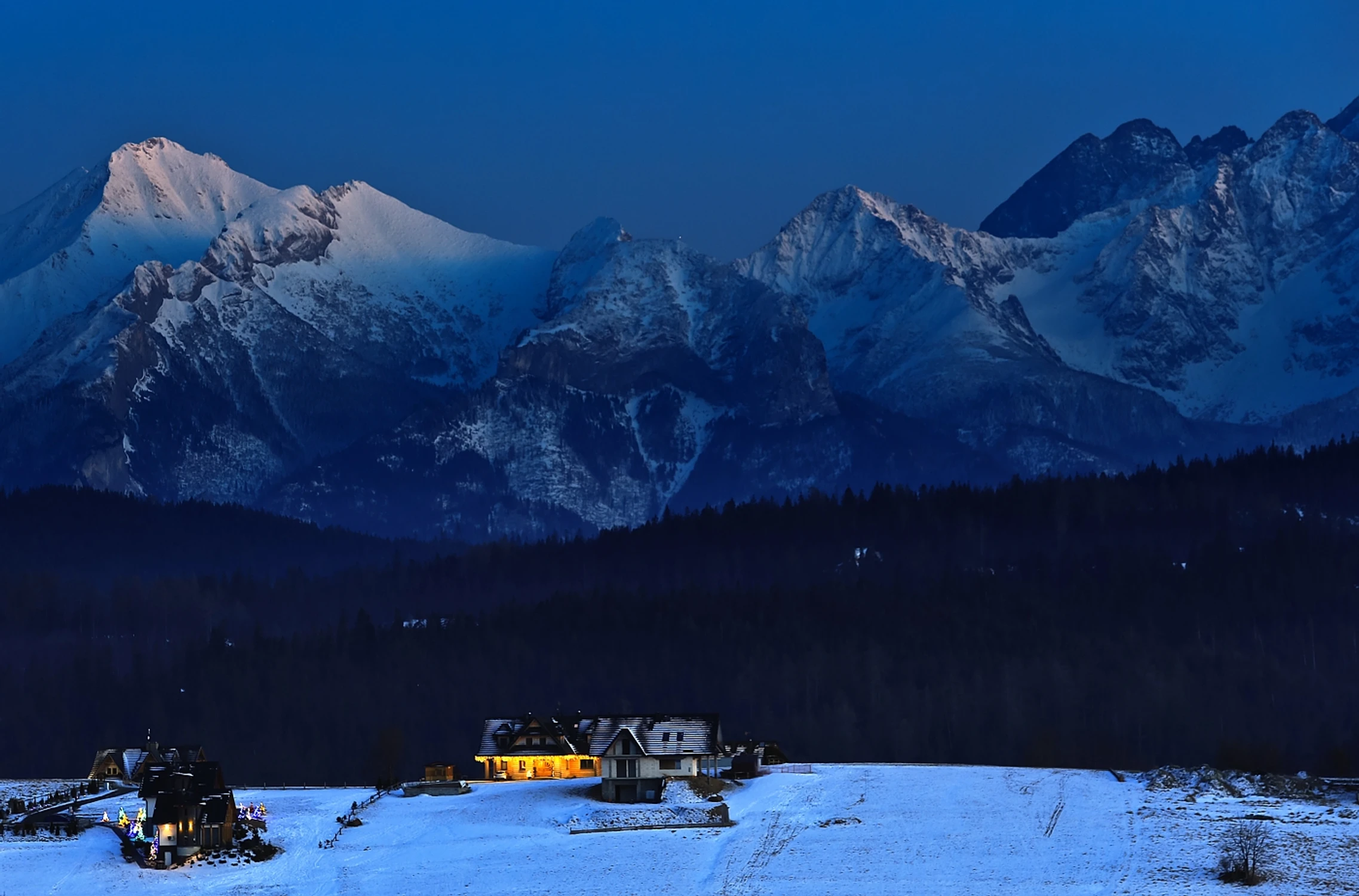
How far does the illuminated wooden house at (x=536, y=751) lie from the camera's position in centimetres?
17800

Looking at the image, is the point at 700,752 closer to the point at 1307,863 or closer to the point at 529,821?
the point at 529,821

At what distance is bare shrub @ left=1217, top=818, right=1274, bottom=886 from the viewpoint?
12375 cm

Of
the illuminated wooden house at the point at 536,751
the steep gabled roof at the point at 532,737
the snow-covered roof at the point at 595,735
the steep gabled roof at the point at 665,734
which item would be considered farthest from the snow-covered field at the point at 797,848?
the steep gabled roof at the point at 532,737

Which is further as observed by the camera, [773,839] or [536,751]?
[536,751]

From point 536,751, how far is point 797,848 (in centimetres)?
4542

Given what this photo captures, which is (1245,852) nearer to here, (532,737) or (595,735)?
(595,735)

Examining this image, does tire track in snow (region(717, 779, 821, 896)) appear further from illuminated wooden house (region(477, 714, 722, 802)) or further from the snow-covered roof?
illuminated wooden house (region(477, 714, 722, 802))

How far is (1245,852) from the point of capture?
12588 cm

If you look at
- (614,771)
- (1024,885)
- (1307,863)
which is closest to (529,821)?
(614,771)

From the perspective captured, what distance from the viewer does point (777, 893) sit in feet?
411

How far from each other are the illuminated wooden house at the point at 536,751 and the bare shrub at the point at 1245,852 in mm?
52540

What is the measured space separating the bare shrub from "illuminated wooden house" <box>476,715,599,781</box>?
5254 centimetres

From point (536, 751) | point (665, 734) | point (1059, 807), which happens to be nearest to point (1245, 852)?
point (1059, 807)

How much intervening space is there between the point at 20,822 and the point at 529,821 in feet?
92.1
